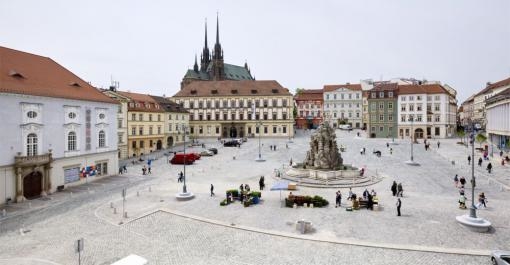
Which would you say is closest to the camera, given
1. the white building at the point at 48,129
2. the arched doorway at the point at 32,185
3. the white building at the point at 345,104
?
the white building at the point at 48,129

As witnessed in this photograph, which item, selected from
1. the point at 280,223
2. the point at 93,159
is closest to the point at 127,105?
the point at 93,159

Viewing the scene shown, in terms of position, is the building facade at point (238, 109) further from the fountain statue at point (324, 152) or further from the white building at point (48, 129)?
the white building at point (48, 129)

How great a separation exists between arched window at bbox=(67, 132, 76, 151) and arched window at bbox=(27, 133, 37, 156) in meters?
3.70

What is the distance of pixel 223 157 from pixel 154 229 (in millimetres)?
33918

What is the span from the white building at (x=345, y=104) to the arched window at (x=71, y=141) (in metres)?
87.8

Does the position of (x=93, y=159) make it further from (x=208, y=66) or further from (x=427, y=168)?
(x=208, y=66)

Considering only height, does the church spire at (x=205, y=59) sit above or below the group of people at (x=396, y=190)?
above

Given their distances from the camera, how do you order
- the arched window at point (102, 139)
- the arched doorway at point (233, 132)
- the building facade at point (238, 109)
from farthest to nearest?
the arched doorway at point (233, 132) < the building facade at point (238, 109) < the arched window at point (102, 139)

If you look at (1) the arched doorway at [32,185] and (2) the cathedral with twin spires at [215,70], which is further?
(2) the cathedral with twin spires at [215,70]

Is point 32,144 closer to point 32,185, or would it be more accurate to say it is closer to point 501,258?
point 32,185

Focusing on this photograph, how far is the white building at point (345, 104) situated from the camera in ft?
357

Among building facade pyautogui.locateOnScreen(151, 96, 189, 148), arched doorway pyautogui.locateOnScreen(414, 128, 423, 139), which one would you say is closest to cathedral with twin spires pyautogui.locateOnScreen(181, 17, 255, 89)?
building facade pyautogui.locateOnScreen(151, 96, 189, 148)

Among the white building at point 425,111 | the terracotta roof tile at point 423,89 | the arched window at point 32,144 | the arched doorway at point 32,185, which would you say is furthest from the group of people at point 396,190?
the terracotta roof tile at point 423,89

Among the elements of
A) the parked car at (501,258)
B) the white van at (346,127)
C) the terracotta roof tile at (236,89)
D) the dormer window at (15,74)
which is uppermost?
the terracotta roof tile at (236,89)
